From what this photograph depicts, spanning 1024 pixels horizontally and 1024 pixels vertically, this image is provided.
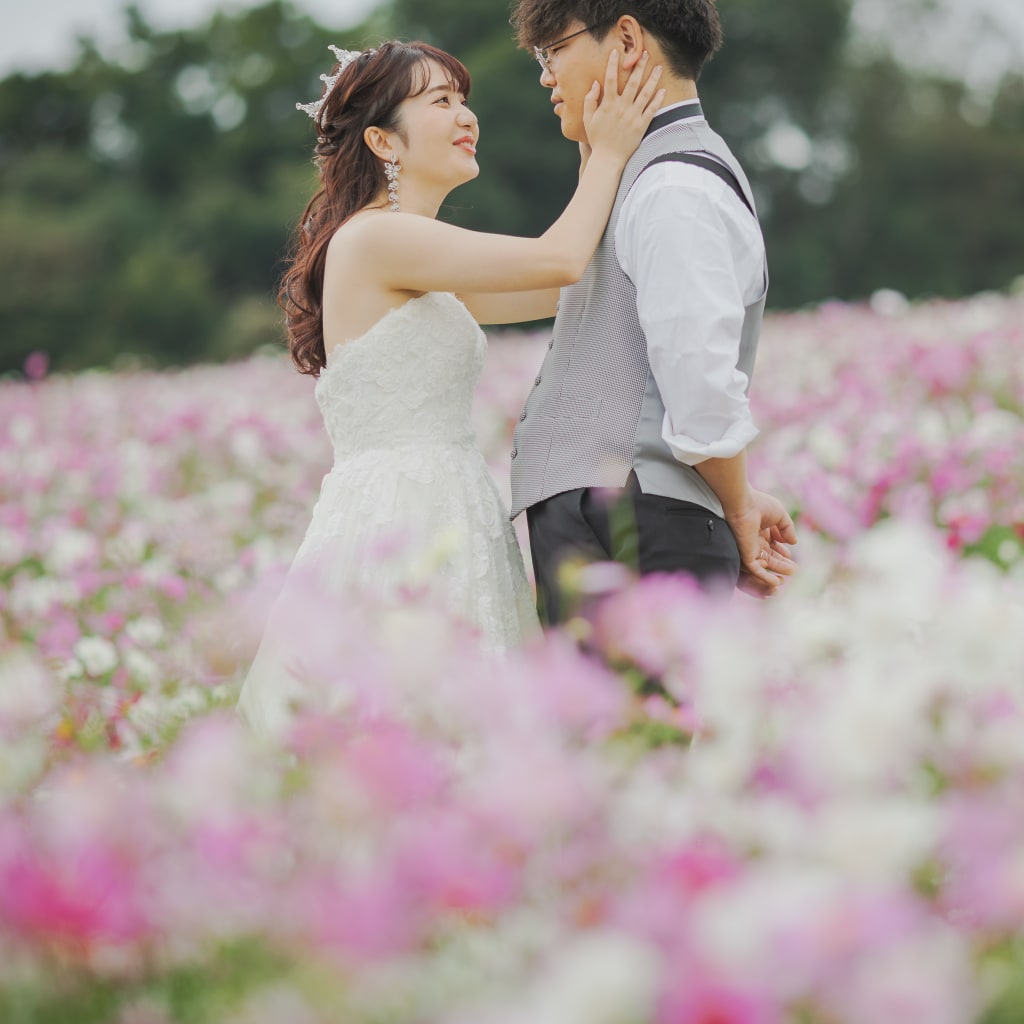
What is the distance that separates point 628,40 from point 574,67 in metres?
0.13

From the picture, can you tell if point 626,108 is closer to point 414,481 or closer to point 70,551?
point 414,481

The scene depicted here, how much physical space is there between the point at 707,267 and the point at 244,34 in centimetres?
4327

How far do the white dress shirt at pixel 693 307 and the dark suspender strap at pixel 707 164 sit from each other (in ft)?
0.08

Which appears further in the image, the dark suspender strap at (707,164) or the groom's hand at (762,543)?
the groom's hand at (762,543)

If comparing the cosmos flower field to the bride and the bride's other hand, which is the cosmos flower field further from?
the bride's other hand

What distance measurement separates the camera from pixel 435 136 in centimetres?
312

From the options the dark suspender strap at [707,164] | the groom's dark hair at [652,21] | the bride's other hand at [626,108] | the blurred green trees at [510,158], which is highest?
the groom's dark hair at [652,21]

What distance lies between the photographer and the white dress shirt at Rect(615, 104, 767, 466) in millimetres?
2502

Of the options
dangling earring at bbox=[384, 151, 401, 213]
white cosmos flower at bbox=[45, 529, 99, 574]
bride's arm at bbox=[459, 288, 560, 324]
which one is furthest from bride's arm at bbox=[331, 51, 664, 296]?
white cosmos flower at bbox=[45, 529, 99, 574]

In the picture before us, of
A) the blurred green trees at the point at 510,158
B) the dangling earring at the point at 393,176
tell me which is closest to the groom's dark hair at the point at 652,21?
the dangling earring at the point at 393,176

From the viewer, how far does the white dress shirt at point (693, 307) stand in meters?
2.50

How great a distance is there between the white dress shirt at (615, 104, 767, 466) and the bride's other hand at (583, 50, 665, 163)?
0.20 metres

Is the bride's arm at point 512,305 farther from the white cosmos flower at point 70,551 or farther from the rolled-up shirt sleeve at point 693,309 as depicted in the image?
the white cosmos flower at point 70,551

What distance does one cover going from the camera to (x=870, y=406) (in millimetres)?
6234
